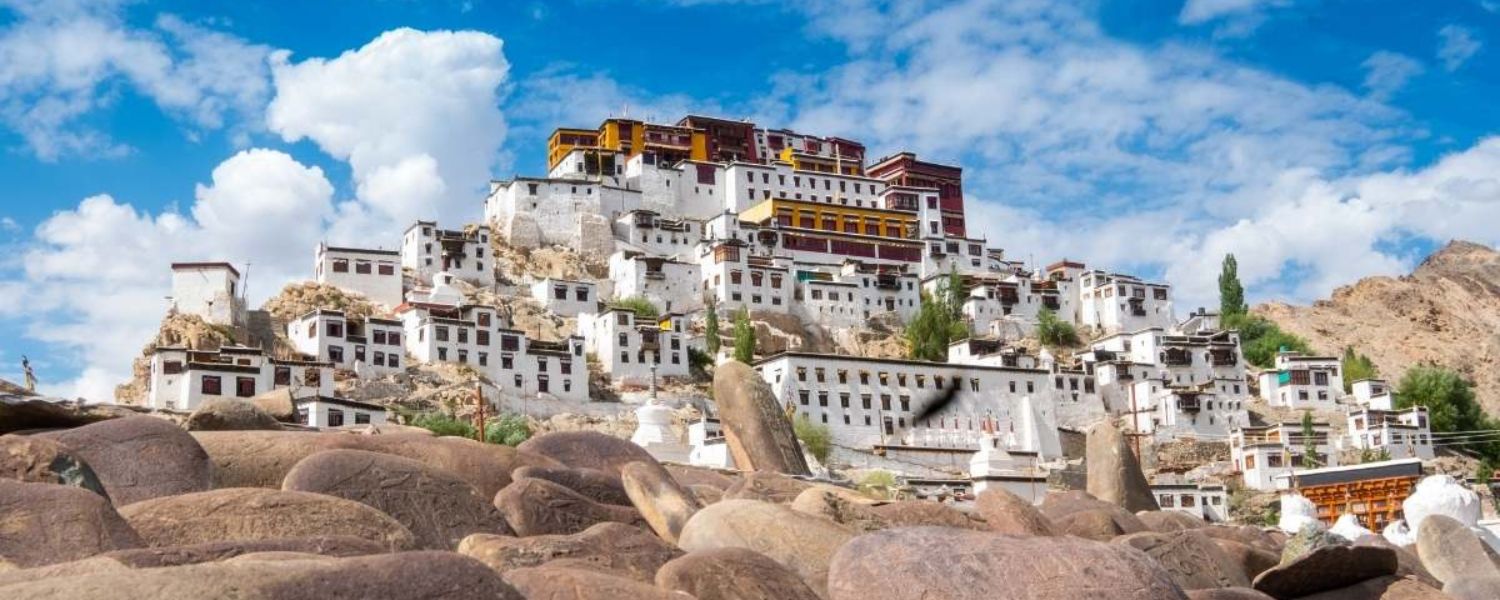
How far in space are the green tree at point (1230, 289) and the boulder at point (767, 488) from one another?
9080 cm

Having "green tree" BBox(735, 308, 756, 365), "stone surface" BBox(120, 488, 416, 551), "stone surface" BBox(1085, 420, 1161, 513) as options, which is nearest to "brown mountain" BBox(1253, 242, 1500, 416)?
"green tree" BBox(735, 308, 756, 365)

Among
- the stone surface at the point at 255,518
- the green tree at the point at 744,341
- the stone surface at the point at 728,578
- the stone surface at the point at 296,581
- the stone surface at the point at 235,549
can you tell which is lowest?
the stone surface at the point at 728,578

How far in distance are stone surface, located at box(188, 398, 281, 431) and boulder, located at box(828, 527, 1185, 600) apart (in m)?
8.44

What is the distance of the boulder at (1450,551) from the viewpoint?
16281 mm

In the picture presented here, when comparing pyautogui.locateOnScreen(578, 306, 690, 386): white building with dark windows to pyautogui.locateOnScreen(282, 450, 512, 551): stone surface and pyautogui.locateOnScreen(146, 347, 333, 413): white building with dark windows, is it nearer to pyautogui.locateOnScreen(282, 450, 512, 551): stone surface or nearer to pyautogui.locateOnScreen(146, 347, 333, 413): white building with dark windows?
pyautogui.locateOnScreen(146, 347, 333, 413): white building with dark windows

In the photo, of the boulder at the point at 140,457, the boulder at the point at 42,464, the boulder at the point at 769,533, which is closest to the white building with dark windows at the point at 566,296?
the boulder at the point at 140,457

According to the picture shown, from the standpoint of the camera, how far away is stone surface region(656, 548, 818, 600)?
1022 cm

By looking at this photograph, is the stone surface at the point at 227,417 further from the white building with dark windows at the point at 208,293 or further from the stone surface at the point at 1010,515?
the white building with dark windows at the point at 208,293

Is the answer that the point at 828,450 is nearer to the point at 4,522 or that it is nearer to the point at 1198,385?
the point at 1198,385

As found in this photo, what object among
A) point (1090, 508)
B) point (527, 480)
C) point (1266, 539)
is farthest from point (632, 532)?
point (1266, 539)

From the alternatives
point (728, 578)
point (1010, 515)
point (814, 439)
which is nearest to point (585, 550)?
point (728, 578)

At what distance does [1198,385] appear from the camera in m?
84.9

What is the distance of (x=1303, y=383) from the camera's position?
3413 inches

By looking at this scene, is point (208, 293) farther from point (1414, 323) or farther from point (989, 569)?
point (1414, 323)
